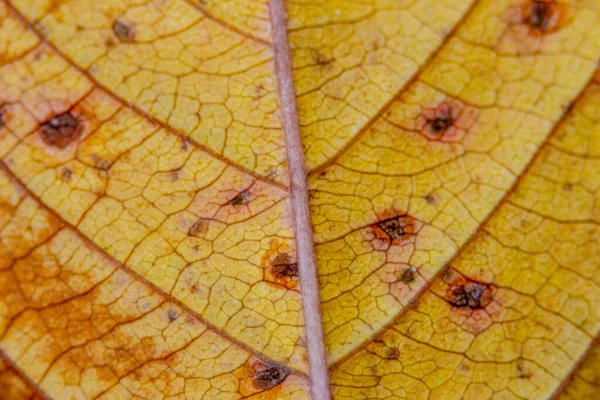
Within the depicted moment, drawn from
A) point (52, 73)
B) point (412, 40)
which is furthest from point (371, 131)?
point (52, 73)

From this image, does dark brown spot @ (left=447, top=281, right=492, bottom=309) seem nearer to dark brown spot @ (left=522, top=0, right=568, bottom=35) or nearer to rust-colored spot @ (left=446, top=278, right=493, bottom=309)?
rust-colored spot @ (left=446, top=278, right=493, bottom=309)

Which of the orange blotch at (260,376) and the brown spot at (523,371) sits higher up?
the brown spot at (523,371)

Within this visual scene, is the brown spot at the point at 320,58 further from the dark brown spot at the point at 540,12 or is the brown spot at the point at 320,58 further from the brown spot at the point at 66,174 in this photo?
the brown spot at the point at 66,174

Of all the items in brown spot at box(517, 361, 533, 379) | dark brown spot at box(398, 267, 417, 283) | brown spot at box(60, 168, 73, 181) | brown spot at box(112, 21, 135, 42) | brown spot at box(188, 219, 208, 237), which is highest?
brown spot at box(112, 21, 135, 42)

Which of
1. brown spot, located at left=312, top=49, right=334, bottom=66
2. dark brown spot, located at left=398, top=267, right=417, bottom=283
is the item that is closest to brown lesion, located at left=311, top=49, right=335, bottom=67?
brown spot, located at left=312, top=49, right=334, bottom=66

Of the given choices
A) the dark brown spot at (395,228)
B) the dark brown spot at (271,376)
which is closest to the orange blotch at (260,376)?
the dark brown spot at (271,376)
